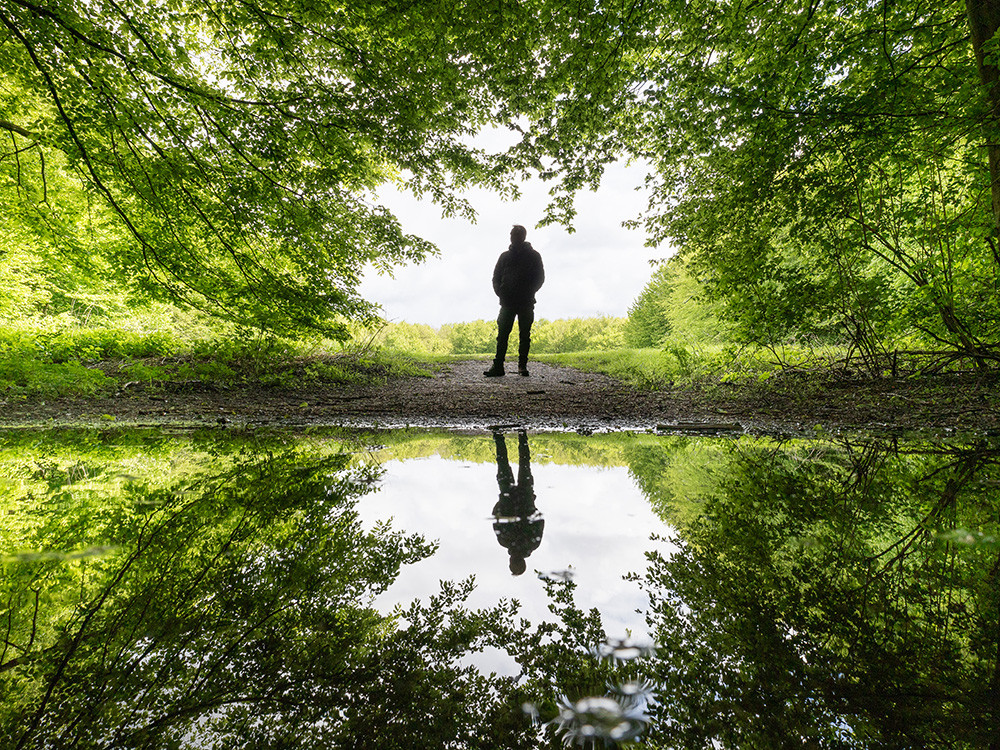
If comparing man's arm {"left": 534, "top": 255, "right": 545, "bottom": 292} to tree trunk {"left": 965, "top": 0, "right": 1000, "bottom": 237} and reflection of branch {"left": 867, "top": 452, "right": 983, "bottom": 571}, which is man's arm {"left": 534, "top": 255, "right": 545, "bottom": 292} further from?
reflection of branch {"left": 867, "top": 452, "right": 983, "bottom": 571}

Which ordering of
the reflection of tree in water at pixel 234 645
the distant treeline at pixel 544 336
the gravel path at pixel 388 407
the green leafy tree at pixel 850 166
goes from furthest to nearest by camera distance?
the distant treeline at pixel 544 336
the gravel path at pixel 388 407
the green leafy tree at pixel 850 166
the reflection of tree in water at pixel 234 645

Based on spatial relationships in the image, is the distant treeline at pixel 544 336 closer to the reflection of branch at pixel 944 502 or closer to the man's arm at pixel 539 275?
the man's arm at pixel 539 275

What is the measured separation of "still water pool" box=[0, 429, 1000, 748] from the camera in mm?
631

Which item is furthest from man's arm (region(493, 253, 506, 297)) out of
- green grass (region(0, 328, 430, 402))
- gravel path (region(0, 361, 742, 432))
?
green grass (region(0, 328, 430, 402))

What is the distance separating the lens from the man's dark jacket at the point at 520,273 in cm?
777

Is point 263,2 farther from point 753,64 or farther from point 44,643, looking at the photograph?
point 44,643

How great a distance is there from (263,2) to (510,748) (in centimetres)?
711

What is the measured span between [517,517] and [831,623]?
3.14 feet

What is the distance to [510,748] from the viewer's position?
1.94 ft

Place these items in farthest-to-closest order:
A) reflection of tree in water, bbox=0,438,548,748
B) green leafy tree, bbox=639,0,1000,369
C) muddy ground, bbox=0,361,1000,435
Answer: muddy ground, bbox=0,361,1000,435 < green leafy tree, bbox=639,0,1000,369 < reflection of tree in water, bbox=0,438,548,748

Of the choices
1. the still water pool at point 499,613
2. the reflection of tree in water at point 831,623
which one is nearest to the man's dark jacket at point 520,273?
the still water pool at point 499,613

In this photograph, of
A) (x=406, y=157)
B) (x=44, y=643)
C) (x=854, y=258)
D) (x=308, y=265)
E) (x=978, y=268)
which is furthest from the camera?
(x=406, y=157)

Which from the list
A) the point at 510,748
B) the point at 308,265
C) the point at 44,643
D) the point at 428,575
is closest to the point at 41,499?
the point at 44,643

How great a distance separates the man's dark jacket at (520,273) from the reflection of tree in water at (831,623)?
655 centimetres
